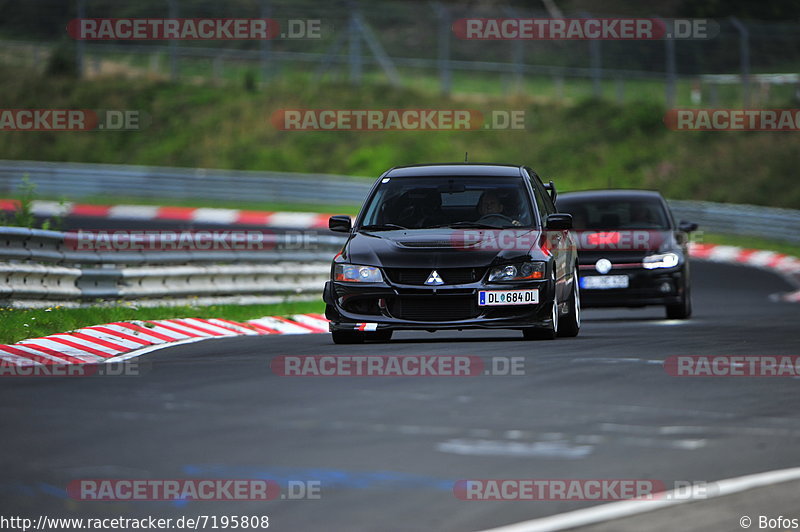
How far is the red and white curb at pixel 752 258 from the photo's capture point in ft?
102

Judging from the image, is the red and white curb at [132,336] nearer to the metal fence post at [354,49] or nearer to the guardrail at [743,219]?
the guardrail at [743,219]

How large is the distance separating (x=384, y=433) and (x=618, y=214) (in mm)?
11622

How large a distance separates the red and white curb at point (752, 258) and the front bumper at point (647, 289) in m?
11.2

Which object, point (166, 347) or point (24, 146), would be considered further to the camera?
point (24, 146)

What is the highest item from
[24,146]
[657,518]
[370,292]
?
[24,146]

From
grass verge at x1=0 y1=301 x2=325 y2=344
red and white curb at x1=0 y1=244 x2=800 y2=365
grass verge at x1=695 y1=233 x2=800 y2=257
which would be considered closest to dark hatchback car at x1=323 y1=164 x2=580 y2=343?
red and white curb at x1=0 y1=244 x2=800 y2=365

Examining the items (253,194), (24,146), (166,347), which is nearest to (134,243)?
(166,347)

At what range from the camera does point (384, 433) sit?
26.1 ft

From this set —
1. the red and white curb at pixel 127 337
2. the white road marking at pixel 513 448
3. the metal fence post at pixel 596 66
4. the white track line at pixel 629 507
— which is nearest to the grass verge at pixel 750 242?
the metal fence post at pixel 596 66

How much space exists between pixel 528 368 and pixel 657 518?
15.3 feet

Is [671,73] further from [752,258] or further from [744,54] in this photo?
[752,258]

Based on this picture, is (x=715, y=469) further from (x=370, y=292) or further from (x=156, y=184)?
(x=156, y=184)

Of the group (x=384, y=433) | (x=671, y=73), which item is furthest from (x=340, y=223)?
(x=671, y=73)

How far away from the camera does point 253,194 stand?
137 feet
